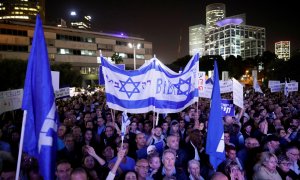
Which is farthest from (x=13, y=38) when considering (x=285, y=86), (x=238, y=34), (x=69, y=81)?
(x=238, y=34)

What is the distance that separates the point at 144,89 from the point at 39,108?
166 inches

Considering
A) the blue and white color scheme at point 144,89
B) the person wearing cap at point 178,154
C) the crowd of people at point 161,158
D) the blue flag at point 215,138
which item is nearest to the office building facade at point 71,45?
the blue and white color scheme at point 144,89

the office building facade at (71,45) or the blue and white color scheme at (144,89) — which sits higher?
the office building facade at (71,45)

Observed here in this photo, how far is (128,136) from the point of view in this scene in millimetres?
7559

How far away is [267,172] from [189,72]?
403 centimetres

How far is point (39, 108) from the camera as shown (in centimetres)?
406

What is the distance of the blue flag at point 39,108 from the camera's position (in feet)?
13.1

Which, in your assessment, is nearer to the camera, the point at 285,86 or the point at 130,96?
the point at 130,96

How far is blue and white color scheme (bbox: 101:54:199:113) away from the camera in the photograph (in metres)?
8.00

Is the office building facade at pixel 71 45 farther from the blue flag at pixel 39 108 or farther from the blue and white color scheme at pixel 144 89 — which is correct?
the blue flag at pixel 39 108

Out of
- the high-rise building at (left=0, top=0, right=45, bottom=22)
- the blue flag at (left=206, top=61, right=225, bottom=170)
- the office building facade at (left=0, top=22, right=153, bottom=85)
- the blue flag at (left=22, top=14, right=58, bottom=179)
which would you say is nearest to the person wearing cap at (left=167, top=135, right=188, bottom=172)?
the blue flag at (left=206, top=61, right=225, bottom=170)

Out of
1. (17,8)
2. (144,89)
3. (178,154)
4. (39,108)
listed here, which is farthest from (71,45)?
(17,8)

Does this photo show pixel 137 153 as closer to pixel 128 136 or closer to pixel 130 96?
pixel 128 136

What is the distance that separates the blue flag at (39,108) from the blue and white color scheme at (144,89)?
12.6ft
